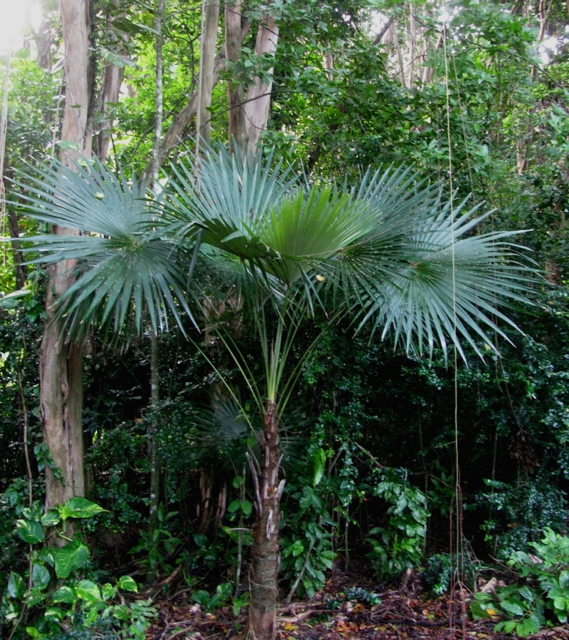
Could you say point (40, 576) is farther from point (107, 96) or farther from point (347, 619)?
point (107, 96)

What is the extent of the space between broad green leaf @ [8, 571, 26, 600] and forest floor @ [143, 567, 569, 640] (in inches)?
32.3

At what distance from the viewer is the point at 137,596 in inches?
156

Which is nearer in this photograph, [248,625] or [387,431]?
[248,625]

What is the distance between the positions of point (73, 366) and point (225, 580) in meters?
1.93

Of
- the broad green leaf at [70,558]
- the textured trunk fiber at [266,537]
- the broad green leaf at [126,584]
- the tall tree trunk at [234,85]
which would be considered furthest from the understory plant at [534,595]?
the tall tree trunk at [234,85]

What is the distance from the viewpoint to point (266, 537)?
3.06 m

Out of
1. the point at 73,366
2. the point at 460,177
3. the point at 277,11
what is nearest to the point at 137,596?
the point at 73,366

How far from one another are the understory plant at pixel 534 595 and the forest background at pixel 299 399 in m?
0.05

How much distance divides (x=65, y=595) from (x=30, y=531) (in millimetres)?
426

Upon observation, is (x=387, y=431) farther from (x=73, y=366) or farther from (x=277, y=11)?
(x=277, y=11)

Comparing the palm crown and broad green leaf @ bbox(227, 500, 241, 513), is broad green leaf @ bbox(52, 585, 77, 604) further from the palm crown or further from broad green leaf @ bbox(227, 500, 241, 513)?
the palm crown

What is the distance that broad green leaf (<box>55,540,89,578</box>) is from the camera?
128 inches

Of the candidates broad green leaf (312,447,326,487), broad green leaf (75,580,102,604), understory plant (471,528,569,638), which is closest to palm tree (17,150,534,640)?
broad green leaf (312,447,326,487)

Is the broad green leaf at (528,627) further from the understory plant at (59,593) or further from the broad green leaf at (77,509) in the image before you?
the broad green leaf at (77,509)
